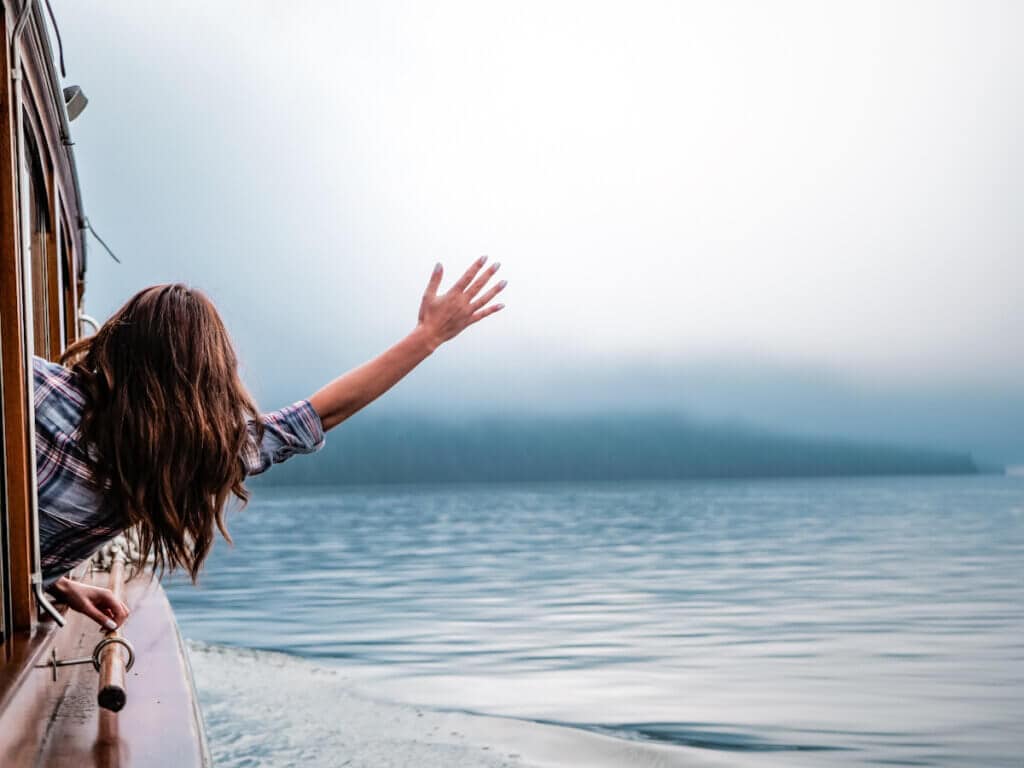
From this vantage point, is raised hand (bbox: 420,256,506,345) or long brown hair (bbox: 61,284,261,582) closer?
long brown hair (bbox: 61,284,261,582)

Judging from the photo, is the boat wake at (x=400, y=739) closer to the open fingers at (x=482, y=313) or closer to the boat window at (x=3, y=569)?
the boat window at (x=3, y=569)

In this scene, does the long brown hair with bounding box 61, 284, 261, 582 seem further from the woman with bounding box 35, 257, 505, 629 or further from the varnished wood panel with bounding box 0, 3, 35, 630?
the varnished wood panel with bounding box 0, 3, 35, 630

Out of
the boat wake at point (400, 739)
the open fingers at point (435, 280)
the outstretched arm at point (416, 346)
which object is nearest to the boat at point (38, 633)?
the outstretched arm at point (416, 346)

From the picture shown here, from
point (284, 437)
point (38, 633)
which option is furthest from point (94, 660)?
point (38, 633)

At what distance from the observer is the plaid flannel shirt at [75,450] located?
2098 millimetres

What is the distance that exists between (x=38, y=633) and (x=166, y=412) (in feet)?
3.41

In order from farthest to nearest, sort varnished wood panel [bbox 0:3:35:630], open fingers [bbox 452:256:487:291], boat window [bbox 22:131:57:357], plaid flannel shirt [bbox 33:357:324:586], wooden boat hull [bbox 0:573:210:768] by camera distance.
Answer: boat window [bbox 22:131:57:357]
varnished wood panel [bbox 0:3:35:630]
open fingers [bbox 452:256:487:291]
plaid flannel shirt [bbox 33:357:324:586]
wooden boat hull [bbox 0:573:210:768]

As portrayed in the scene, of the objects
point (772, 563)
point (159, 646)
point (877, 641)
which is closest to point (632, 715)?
point (877, 641)

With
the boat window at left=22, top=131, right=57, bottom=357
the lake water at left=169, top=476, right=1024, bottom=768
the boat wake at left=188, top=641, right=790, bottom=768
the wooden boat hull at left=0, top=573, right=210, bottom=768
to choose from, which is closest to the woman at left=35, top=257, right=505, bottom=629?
the wooden boat hull at left=0, top=573, right=210, bottom=768

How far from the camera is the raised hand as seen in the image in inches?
88.9

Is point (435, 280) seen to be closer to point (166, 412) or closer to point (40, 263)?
point (166, 412)

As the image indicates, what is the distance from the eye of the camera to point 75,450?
6.82ft

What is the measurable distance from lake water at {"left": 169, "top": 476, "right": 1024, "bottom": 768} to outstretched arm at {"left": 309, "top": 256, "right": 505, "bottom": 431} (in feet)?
6.88

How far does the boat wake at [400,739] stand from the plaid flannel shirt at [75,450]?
486 centimetres
